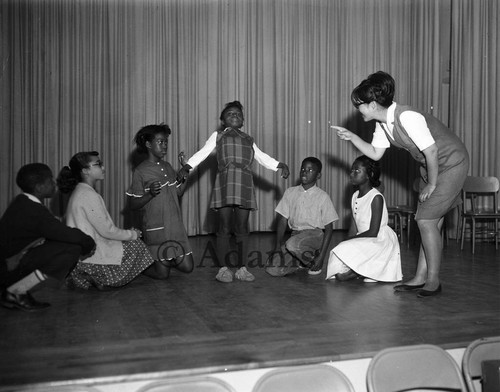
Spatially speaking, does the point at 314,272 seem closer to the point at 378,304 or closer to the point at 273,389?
the point at 378,304

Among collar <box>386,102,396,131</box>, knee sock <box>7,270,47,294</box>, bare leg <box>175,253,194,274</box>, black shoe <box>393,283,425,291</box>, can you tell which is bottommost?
black shoe <box>393,283,425,291</box>

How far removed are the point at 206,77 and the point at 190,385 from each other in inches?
239

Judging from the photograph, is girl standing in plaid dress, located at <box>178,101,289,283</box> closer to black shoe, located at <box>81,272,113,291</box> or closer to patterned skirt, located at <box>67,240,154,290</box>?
patterned skirt, located at <box>67,240,154,290</box>

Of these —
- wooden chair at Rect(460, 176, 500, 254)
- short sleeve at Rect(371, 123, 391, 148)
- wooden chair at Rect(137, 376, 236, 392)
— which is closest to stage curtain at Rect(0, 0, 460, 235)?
wooden chair at Rect(460, 176, 500, 254)

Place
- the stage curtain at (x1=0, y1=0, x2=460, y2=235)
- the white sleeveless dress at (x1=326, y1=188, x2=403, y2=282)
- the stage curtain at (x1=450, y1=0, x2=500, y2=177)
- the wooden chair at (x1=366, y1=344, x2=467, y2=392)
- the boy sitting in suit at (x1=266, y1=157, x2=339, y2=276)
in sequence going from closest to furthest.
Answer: the wooden chair at (x1=366, y1=344, x2=467, y2=392) < the white sleeveless dress at (x1=326, y1=188, x2=403, y2=282) < the boy sitting in suit at (x1=266, y1=157, x2=339, y2=276) < the stage curtain at (x1=0, y1=0, x2=460, y2=235) < the stage curtain at (x1=450, y1=0, x2=500, y2=177)

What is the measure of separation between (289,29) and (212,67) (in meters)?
1.20

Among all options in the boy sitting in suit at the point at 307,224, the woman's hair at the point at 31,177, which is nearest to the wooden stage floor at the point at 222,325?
the boy sitting in suit at the point at 307,224

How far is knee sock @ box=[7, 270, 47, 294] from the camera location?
3.37m

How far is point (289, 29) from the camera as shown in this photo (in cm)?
796

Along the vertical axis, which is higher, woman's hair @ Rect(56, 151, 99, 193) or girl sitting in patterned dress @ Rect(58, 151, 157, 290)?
woman's hair @ Rect(56, 151, 99, 193)

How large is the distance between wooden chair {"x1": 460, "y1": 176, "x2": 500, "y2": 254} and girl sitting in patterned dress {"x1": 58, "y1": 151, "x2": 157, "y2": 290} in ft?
11.5

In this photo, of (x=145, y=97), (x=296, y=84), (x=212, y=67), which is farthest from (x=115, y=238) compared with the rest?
(x=296, y=84)

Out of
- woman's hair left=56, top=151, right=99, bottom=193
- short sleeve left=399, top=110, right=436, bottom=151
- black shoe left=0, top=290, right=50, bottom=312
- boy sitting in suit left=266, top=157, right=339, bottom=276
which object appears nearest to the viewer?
black shoe left=0, top=290, right=50, bottom=312

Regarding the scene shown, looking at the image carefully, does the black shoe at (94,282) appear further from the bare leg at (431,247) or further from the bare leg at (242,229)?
the bare leg at (431,247)
